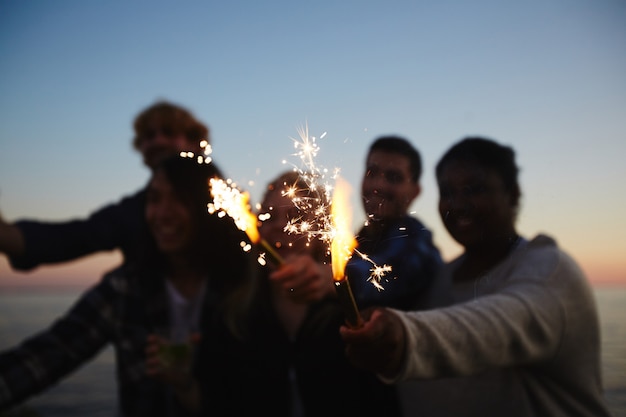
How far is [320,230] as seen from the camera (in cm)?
115

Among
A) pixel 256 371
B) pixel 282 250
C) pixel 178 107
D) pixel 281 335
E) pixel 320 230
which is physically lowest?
pixel 256 371

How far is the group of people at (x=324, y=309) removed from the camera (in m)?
1.20

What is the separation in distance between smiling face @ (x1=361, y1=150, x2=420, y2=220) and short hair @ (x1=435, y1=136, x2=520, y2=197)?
4.3 inches

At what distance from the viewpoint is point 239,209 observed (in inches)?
41.3

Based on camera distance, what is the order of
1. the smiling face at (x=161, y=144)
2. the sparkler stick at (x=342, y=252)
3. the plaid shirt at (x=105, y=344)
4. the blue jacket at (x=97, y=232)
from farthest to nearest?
the smiling face at (x=161, y=144) → the blue jacket at (x=97, y=232) → the plaid shirt at (x=105, y=344) → the sparkler stick at (x=342, y=252)

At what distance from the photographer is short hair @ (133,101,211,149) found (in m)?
2.76

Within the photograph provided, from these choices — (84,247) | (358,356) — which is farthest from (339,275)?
(84,247)

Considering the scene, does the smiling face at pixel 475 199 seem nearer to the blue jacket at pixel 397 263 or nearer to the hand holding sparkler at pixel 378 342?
the blue jacket at pixel 397 263

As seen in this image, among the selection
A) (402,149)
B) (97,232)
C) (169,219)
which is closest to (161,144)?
(97,232)

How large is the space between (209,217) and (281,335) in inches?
26.6

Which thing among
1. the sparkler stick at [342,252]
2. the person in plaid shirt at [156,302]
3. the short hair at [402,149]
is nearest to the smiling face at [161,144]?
the person in plaid shirt at [156,302]

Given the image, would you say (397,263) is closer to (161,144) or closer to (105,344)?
(105,344)

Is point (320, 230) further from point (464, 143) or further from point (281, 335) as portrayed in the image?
point (281, 335)

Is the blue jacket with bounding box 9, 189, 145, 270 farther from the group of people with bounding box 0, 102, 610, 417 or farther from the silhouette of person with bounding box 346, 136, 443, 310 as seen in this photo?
the silhouette of person with bounding box 346, 136, 443, 310
